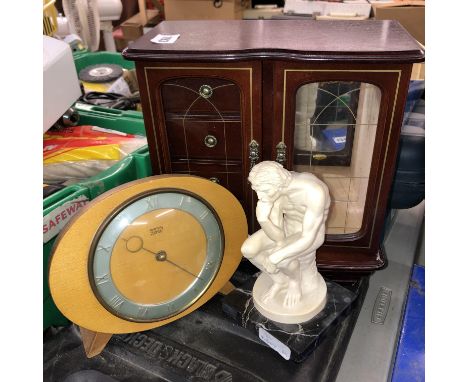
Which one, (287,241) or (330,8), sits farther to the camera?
(330,8)

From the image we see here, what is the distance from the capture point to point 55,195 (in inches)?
39.9

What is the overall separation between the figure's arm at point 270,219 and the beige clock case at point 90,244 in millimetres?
156

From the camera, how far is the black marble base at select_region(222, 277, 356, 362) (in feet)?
3.10

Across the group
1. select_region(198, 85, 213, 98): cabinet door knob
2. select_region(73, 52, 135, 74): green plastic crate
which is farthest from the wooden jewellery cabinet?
select_region(73, 52, 135, 74): green plastic crate

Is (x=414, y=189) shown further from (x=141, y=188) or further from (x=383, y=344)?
(x=141, y=188)

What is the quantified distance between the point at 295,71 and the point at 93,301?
26.7 inches

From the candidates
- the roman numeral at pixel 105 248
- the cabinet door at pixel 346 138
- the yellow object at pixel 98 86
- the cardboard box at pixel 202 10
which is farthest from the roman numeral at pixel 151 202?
the cardboard box at pixel 202 10

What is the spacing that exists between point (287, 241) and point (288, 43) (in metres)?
0.46

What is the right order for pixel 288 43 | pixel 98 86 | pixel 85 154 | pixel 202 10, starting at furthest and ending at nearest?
pixel 202 10 < pixel 98 86 < pixel 85 154 < pixel 288 43

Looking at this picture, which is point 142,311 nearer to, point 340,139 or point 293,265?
point 293,265

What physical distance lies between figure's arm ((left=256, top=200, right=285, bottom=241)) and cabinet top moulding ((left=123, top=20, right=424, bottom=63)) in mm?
329

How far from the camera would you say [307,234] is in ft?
2.81

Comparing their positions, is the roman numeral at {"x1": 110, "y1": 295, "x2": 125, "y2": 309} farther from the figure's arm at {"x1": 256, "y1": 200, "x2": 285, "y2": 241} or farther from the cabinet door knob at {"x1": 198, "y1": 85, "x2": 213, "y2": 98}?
the cabinet door knob at {"x1": 198, "y1": 85, "x2": 213, "y2": 98}

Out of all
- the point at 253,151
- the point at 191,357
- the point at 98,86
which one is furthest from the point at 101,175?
the point at 98,86
